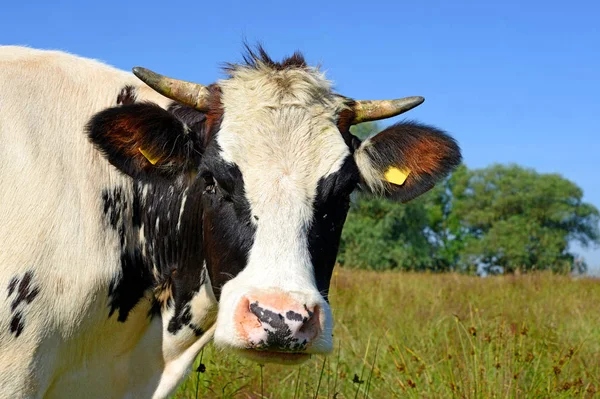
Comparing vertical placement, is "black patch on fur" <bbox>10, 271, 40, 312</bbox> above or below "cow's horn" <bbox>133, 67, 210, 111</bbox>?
below

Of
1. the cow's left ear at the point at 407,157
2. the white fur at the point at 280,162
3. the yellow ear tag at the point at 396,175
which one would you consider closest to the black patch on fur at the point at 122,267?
the white fur at the point at 280,162

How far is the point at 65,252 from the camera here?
12.5 feet

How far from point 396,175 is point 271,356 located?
70.4 inches

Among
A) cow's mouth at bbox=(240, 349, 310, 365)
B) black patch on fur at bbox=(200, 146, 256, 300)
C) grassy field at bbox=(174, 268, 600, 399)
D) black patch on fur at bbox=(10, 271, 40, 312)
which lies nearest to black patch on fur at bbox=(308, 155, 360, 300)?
black patch on fur at bbox=(200, 146, 256, 300)

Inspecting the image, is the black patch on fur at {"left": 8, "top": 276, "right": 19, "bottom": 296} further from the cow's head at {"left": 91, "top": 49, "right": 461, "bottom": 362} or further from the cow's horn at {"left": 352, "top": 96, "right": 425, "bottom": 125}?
the cow's horn at {"left": 352, "top": 96, "right": 425, "bottom": 125}

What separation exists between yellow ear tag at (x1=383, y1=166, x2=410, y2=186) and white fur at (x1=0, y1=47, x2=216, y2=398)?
1414mm

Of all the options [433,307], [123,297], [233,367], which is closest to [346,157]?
[123,297]

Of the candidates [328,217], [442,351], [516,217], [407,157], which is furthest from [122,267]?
[516,217]

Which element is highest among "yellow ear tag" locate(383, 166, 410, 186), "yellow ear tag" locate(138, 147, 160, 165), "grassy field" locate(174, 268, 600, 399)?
"yellow ear tag" locate(383, 166, 410, 186)

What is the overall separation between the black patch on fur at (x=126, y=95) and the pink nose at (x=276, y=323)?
1.99m

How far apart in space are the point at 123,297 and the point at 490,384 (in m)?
2.99

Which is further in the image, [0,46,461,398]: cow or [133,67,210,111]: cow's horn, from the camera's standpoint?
[133,67,210,111]: cow's horn

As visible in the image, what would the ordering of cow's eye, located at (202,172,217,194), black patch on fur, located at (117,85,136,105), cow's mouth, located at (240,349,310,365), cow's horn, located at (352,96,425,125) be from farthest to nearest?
black patch on fur, located at (117,85,136,105)
cow's horn, located at (352,96,425,125)
cow's eye, located at (202,172,217,194)
cow's mouth, located at (240,349,310,365)

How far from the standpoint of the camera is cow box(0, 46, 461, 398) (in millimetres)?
3516
